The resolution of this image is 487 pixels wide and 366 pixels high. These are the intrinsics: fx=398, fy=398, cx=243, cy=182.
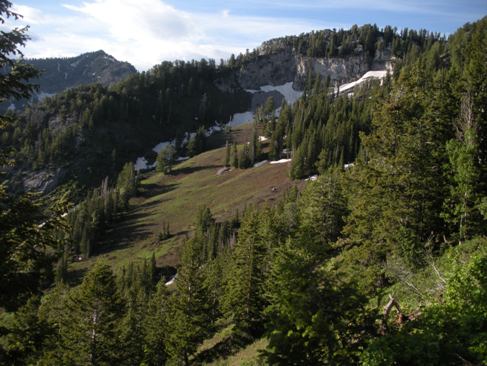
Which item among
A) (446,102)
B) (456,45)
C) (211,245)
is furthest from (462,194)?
(456,45)

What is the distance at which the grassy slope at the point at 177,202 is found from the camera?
123m

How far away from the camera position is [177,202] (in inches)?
5920

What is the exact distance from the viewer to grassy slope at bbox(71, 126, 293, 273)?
123375mm

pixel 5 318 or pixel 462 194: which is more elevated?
pixel 462 194

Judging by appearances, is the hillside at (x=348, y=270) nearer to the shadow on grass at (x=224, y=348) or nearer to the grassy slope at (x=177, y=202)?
the shadow on grass at (x=224, y=348)

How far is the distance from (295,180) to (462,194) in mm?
118229

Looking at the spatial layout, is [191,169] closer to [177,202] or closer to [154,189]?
[154,189]

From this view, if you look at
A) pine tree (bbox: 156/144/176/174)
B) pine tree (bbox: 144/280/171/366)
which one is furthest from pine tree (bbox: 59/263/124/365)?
pine tree (bbox: 156/144/176/174)

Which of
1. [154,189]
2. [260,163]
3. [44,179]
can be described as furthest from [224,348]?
[44,179]

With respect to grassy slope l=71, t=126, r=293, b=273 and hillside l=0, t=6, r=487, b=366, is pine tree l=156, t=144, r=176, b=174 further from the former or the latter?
hillside l=0, t=6, r=487, b=366

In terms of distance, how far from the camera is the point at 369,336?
10.9 m

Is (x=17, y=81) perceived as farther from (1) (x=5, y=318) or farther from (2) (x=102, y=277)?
(1) (x=5, y=318)

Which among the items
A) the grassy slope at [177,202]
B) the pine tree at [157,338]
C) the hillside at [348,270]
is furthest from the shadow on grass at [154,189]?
the pine tree at [157,338]

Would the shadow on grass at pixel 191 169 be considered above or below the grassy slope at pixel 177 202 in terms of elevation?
above
